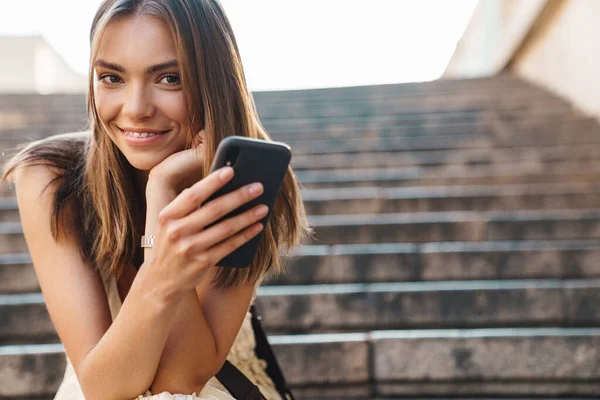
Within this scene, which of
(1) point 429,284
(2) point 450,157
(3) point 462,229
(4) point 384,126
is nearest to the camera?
(1) point 429,284

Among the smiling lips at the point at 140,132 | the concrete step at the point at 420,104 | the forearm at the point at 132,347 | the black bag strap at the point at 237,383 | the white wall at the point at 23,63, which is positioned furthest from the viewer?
the white wall at the point at 23,63

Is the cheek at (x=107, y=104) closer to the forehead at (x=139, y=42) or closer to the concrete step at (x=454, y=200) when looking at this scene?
the forehead at (x=139, y=42)

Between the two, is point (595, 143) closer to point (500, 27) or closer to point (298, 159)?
point (298, 159)

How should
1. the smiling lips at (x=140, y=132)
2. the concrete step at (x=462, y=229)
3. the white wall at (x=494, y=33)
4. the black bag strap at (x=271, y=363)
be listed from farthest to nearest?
the white wall at (x=494, y=33) < the concrete step at (x=462, y=229) < the black bag strap at (x=271, y=363) < the smiling lips at (x=140, y=132)

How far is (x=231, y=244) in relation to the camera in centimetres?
117

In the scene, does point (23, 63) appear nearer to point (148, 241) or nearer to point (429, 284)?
point (429, 284)

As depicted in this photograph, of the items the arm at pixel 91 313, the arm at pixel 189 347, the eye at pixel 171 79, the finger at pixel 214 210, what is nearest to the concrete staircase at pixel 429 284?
the arm at pixel 189 347

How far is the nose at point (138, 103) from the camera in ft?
4.83

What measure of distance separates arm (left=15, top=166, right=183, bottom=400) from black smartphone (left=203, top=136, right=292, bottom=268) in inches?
12.2

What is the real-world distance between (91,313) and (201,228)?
0.60 m

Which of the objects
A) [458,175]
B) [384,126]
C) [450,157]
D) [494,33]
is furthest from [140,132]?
[494,33]

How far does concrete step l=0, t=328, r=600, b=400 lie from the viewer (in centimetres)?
232

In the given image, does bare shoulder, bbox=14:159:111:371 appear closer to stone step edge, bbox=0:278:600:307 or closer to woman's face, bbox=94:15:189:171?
woman's face, bbox=94:15:189:171

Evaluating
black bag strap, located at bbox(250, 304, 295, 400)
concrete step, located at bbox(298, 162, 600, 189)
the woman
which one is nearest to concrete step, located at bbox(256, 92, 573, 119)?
concrete step, located at bbox(298, 162, 600, 189)
